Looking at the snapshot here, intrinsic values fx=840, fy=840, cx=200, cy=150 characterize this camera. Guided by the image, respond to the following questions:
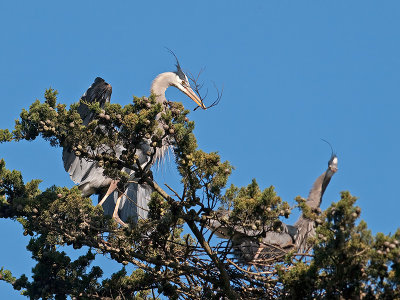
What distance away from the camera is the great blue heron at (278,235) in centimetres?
764

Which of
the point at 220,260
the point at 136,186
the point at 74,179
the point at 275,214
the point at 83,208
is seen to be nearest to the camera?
the point at 275,214

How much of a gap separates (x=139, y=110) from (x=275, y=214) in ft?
4.86

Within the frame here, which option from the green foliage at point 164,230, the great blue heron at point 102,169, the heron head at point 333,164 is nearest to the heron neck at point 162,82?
the great blue heron at point 102,169

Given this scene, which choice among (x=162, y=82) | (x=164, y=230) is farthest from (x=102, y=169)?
(x=164, y=230)

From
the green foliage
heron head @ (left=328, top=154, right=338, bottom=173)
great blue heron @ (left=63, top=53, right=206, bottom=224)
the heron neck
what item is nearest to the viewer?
the green foliage

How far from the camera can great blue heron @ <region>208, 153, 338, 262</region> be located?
25.1 ft

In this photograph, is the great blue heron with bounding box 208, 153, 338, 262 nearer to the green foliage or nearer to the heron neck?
the green foliage

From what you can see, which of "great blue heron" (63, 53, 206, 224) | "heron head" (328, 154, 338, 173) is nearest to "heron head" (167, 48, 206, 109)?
"great blue heron" (63, 53, 206, 224)

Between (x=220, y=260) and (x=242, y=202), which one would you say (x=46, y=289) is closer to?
(x=220, y=260)

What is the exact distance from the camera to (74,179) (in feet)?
38.2

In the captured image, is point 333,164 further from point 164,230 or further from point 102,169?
point 164,230

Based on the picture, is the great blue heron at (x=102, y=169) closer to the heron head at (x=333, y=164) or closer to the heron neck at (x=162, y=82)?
the heron neck at (x=162, y=82)

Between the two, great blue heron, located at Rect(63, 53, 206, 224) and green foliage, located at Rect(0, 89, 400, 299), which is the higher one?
great blue heron, located at Rect(63, 53, 206, 224)

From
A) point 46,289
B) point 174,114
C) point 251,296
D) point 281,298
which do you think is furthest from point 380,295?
point 46,289
